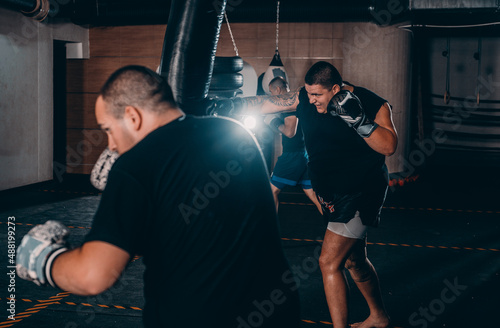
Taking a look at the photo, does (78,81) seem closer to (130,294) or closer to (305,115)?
(130,294)

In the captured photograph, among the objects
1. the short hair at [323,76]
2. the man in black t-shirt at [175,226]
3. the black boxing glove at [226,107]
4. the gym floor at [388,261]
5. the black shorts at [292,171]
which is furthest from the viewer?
the black shorts at [292,171]

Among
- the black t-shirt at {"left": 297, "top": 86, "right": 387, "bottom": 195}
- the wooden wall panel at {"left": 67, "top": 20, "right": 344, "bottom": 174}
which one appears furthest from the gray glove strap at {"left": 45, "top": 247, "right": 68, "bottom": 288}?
the wooden wall panel at {"left": 67, "top": 20, "right": 344, "bottom": 174}

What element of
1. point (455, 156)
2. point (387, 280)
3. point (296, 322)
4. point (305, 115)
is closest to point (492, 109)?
point (455, 156)

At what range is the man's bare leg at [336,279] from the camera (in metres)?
2.96

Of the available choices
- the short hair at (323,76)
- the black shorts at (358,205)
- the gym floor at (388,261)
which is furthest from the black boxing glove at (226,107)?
the gym floor at (388,261)

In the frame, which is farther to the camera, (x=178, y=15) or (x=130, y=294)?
(x=130, y=294)

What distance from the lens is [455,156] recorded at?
11.4 metres

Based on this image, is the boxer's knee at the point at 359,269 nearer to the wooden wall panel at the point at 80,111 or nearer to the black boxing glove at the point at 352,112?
the black boxing glove at the point at 352,112

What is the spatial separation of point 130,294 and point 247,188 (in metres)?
2.74

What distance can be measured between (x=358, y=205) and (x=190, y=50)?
1.38 m

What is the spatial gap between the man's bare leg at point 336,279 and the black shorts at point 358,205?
14 centimetres

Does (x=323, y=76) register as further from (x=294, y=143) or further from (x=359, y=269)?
(x=294, y=143)

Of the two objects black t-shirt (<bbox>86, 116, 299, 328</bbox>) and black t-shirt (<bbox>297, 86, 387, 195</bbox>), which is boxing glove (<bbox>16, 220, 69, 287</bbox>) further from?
black t-shirt (<bbox>297, 86, 387, 195</bbox>)

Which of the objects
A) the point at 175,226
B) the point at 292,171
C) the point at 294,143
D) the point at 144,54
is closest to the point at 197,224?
the point at 175,226
